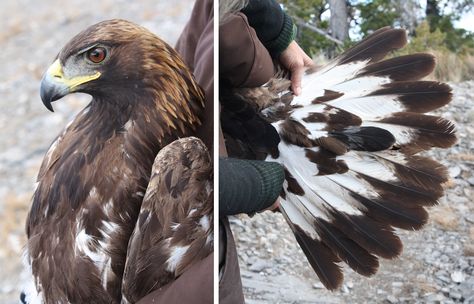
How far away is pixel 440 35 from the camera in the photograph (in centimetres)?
80

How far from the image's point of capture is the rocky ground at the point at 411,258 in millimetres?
795

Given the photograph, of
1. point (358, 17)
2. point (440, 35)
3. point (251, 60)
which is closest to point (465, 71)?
point (440, 35)

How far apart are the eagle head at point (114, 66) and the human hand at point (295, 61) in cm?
21

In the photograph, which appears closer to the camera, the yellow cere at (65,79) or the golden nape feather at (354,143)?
the yellow cere at (65,79)

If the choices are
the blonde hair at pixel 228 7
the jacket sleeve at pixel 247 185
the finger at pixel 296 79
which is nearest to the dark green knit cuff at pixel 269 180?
the jacket sleeve at pixel 247 185

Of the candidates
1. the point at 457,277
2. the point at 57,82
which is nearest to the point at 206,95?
the point at 57,82

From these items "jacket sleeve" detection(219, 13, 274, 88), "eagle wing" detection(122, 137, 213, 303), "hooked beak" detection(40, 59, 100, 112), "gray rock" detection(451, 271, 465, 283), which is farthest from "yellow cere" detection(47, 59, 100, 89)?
"gray rock" detection(451, 271, 465, 283)

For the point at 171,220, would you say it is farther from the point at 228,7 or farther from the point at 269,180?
the point at 228,7

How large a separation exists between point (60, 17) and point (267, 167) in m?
0.38

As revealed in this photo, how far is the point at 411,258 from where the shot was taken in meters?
Answer: 0.82

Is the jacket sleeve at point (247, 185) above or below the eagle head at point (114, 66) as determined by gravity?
below

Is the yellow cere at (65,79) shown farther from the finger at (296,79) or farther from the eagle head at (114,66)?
the finger at (296,79)

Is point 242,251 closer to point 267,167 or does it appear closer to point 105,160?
point 267,167

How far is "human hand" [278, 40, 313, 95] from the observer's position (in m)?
0.84
